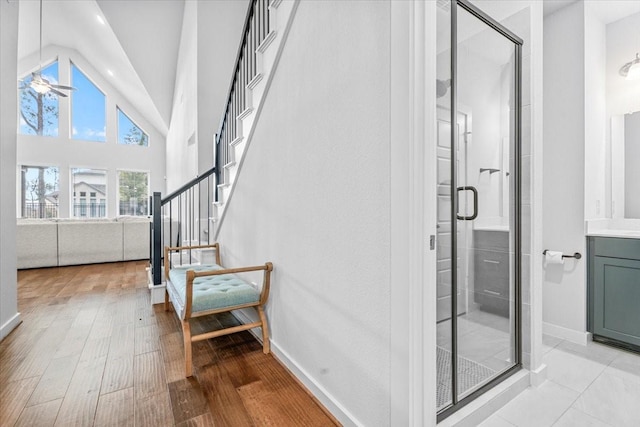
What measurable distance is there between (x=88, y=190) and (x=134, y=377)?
766 cm

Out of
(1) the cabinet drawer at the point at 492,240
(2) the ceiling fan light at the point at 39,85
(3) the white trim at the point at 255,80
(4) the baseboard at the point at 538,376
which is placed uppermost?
(2) the ceiling fan light at the point at 39,85

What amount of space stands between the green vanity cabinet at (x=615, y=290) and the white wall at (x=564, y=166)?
0.23 feet

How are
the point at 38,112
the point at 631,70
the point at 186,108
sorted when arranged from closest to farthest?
1. the point at 631,70
2. the point at 186,108
3. the point at 38,112

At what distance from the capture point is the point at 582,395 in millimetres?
1619

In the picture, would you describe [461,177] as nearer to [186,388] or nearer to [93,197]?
[186,388]

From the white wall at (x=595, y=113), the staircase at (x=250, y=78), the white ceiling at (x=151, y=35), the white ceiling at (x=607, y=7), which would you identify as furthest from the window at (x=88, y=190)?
the white wall at (x=595, y=113)

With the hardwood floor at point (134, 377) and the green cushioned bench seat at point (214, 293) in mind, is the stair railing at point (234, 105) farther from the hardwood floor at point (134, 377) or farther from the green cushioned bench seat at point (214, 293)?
the green cushioned bench seat at point (214, 293)

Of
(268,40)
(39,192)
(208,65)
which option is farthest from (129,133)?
(268,40)

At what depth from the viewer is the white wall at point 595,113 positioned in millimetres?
2301

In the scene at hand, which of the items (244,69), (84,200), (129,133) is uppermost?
(129,133)

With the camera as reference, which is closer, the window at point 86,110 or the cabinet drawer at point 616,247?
the cabinet drawer at point 616,247

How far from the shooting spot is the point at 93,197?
24.7 feet

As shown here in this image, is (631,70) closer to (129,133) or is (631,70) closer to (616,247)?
(616,247)

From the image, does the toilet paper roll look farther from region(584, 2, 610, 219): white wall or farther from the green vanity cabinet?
region(584, 2, 610, 219): white wall
